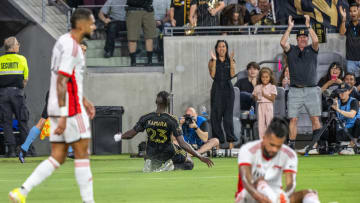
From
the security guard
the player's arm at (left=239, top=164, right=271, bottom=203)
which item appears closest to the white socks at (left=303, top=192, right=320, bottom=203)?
the player's arm at (left=239, top=164, right=271, bottom=203)

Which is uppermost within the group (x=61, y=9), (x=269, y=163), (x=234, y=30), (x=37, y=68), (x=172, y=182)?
(x=61, y=9)

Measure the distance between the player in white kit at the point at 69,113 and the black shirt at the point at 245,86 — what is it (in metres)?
11.4

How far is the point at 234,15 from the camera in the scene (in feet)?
70.4

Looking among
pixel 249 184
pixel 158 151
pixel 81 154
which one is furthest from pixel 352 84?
pixel 249 184

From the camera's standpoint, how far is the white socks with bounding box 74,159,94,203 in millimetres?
8234

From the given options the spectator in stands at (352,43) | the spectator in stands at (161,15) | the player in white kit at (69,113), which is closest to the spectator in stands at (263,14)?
the spectator in stands at (352,43)

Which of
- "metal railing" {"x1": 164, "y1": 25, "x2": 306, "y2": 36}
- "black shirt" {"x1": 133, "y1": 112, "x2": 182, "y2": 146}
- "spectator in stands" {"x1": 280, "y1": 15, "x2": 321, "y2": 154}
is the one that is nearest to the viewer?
"black shirt" {"x1": 133, "y1": 112, "x2": 182, "y2": 146}

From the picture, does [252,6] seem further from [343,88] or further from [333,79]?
[343,88]

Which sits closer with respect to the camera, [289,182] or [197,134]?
[289,182]

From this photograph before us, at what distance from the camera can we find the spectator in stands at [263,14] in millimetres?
21656

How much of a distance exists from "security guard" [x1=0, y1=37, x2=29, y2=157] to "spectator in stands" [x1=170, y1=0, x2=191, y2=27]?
14.6ft

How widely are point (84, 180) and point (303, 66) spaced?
1053 centimetres

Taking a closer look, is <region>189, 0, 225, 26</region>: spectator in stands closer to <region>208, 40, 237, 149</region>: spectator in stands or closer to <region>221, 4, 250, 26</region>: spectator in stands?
<region>221, 4, 250, 26</region>: spectator in stands

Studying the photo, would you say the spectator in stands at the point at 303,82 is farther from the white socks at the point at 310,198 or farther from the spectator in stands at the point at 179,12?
the white socks at the point at 310,198
